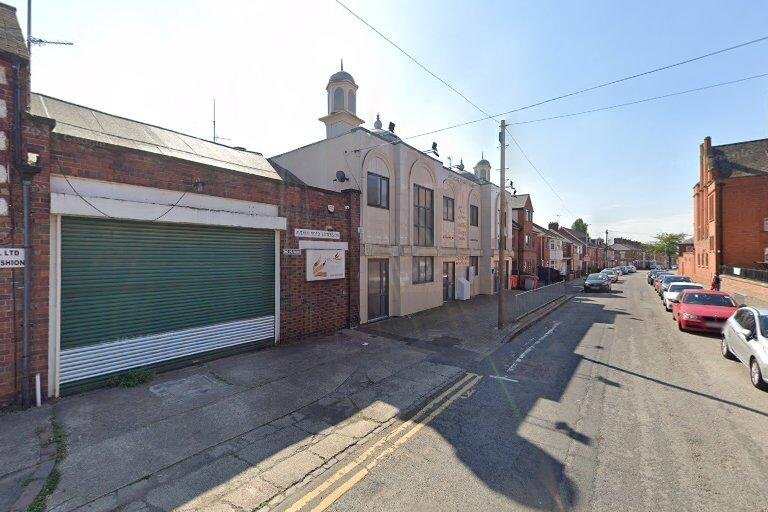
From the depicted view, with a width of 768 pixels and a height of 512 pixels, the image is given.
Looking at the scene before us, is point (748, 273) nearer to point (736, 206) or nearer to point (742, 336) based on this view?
point (736, 206)

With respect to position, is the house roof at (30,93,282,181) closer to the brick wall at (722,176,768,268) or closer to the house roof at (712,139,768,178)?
the brick wall at (722,176,768,268)

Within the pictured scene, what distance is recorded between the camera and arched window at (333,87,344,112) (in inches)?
640

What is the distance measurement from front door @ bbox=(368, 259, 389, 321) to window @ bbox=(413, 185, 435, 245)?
273cm

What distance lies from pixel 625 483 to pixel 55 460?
7.15 meters

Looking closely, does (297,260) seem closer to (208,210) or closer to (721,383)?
(208,210)

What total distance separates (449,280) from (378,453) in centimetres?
1634

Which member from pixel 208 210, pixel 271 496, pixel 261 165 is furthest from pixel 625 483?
pixel 261 165

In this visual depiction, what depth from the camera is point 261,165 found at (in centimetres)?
1195

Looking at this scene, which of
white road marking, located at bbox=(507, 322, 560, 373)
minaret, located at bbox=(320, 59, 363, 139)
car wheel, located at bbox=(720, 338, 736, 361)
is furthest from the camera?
minaret, located at bbox=(320, 59, 363, 139)

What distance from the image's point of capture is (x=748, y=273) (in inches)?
766

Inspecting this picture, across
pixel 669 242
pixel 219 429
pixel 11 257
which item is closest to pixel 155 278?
pixel 11 257

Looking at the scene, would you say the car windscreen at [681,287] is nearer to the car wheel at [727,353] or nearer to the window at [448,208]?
the car wheel at [727,353]

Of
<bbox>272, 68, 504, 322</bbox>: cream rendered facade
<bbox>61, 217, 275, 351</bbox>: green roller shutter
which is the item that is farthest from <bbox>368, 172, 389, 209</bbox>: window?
<bbox>61, 217, 275, 351</bbox>: green roller shutter

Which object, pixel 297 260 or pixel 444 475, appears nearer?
pixel 444 475
